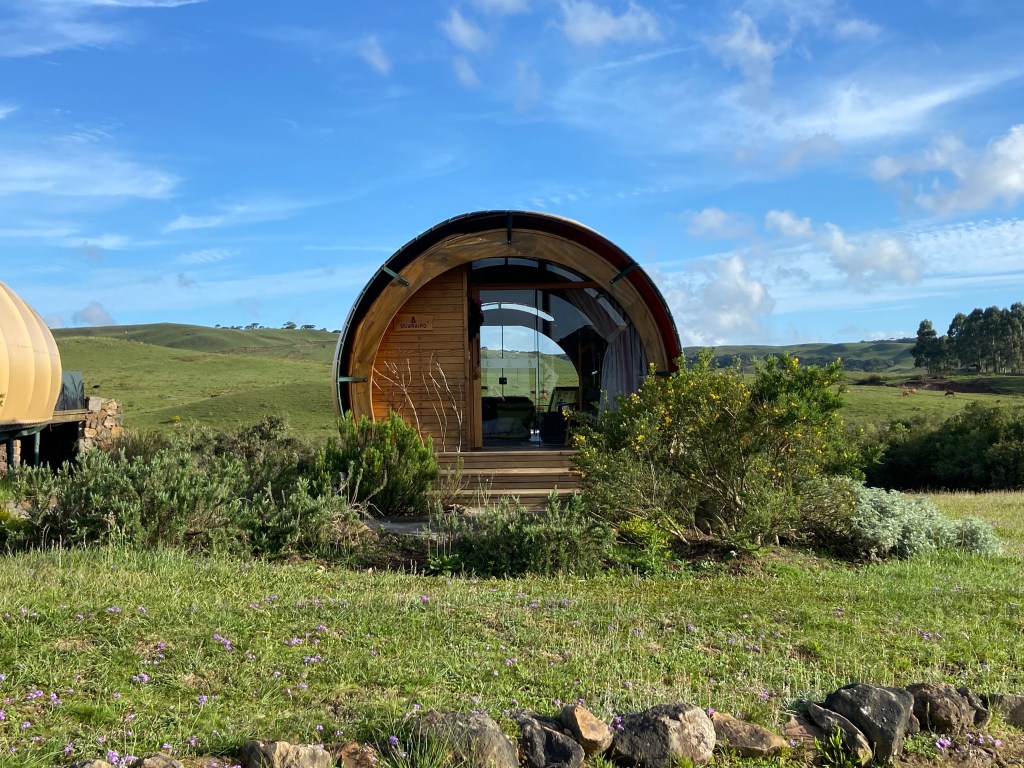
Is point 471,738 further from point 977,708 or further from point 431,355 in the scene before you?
point 431,355

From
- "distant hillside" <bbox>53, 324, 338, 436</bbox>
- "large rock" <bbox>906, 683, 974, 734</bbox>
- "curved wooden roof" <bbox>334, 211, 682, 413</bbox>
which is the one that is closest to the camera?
"large rock" <bbox>906, 683, 974, 734</bbox>

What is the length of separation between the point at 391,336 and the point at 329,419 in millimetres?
28619

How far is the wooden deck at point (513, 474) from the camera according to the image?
12312mm

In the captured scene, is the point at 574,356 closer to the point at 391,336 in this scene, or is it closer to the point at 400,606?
the point at 391,336

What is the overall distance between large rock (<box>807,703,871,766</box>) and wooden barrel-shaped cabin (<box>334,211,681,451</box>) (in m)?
8.99

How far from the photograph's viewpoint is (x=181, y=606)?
5.56m

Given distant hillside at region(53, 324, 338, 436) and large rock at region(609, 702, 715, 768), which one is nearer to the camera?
large rock at region(609, 702, 715, 768)

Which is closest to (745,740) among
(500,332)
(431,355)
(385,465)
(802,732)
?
(802,732)

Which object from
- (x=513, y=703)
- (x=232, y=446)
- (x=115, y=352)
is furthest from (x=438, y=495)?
(x=115, y=352)

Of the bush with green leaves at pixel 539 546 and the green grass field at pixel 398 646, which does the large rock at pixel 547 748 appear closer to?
the green grass field at pixel 398 646

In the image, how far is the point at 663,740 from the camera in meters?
3.87

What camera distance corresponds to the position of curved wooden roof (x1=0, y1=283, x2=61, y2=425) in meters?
13.0

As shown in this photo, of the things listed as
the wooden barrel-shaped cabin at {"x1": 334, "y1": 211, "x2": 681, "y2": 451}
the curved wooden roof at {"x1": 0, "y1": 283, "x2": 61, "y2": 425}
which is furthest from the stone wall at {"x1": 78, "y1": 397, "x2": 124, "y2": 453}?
the wooden barrel-shaped cabin at {"x1": 334, "y1": 211, "x2": 681, "y2": 451}

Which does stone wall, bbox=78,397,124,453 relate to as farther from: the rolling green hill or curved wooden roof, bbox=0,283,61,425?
curved wooden roof, bbox=0,283,61,425
